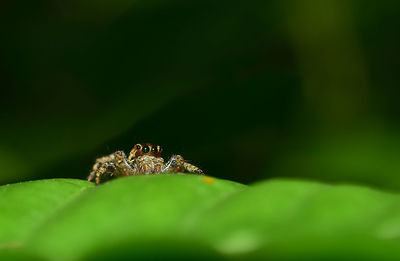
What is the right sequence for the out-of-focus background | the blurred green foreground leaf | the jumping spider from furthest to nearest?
the out-of-focus background → the jumping spider → the blurred green foreground leaf

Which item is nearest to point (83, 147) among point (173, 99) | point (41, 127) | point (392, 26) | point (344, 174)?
point (41, 127)

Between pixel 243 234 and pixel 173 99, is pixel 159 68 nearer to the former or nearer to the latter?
pixel 173 99

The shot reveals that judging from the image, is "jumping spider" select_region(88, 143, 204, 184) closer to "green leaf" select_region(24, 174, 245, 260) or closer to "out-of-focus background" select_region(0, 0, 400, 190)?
"out-of-focus background" select_region(0, 0, 400, 190)

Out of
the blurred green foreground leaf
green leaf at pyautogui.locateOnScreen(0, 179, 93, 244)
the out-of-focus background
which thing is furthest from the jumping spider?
the blurred green foreground leaf

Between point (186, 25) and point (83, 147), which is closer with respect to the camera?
point (83, 147)

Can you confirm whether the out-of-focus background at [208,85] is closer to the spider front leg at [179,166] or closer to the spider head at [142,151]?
the spider head at [142,151]
